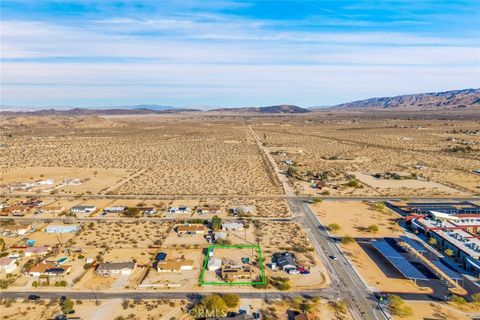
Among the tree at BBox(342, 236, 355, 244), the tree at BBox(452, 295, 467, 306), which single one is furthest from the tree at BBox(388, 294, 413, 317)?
the tree at BBox(342, 236, 355, 244)

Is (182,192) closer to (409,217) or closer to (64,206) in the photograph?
(64,206)

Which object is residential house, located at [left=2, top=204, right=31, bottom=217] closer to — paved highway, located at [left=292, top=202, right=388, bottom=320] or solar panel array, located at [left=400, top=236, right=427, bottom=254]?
paved highway, located at [left=292, top=202, right=388, bottom=320]

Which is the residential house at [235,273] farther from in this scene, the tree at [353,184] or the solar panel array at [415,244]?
the tree at [353,184]

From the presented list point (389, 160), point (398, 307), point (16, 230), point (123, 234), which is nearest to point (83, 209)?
point (16, 230)

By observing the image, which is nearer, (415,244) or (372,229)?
(415,244)

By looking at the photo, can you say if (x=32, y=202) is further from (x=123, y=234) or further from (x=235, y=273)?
(x=235, y=273)

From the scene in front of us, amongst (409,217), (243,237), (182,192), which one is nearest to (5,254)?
(243,237)
